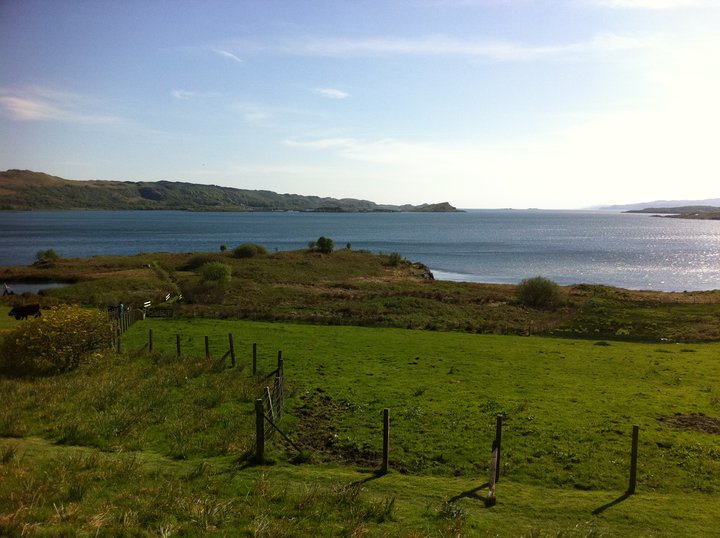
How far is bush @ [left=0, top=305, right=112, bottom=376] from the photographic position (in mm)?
25297

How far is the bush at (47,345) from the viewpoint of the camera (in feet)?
83.0

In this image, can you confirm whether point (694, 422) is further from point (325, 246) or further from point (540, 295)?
point (325, 246)

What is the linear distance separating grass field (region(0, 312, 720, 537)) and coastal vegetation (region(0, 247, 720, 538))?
0.25 ft

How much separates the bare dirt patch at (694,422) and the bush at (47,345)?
27.4 meters

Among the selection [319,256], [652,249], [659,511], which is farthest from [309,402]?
[652,249]

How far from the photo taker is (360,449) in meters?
17.6

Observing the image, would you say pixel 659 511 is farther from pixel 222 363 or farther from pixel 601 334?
pixel 601 334

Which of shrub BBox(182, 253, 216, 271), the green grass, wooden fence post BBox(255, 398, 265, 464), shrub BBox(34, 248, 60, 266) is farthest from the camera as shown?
shrub BBox(34, 248, 60, 266)

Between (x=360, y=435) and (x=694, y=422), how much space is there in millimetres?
13916

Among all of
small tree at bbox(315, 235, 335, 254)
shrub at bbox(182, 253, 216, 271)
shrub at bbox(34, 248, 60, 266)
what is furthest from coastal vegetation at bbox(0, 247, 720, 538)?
small tree at bbox(315, 235, 335, 254)

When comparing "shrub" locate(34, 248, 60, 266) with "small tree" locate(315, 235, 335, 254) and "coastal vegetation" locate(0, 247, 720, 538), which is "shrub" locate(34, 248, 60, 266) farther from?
"coastal vegetation" locate(0, 247, 720, 538)

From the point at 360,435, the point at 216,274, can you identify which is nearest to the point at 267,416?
the point at 360,435

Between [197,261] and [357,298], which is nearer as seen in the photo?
[357,298]

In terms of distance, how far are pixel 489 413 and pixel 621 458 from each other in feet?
17.8
